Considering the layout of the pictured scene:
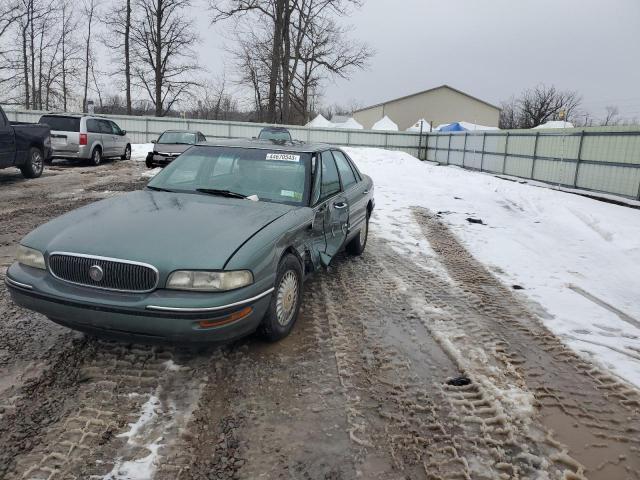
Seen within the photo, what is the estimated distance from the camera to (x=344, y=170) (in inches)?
223

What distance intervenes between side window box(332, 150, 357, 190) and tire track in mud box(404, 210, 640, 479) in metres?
1.33

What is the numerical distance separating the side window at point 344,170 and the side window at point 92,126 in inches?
505

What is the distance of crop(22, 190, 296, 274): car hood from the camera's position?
9.52 feet

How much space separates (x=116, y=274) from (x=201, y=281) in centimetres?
51

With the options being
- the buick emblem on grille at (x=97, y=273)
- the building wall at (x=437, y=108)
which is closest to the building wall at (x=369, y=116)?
the building wall at (x=437, y=108)

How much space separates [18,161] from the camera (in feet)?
36.6

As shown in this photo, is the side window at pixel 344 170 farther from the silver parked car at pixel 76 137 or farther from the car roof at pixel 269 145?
the silver parked car at pixel 76 137

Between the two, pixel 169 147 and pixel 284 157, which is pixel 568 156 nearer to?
pixel 169 147

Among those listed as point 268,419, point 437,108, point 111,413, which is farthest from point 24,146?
point 437,108

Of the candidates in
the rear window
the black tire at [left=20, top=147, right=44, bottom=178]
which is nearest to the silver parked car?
the rear window

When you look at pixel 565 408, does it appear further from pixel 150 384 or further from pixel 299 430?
pixel 150 384

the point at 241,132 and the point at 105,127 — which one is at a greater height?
the point at 241,132

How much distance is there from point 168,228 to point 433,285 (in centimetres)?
313

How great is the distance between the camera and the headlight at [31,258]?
3.07m
